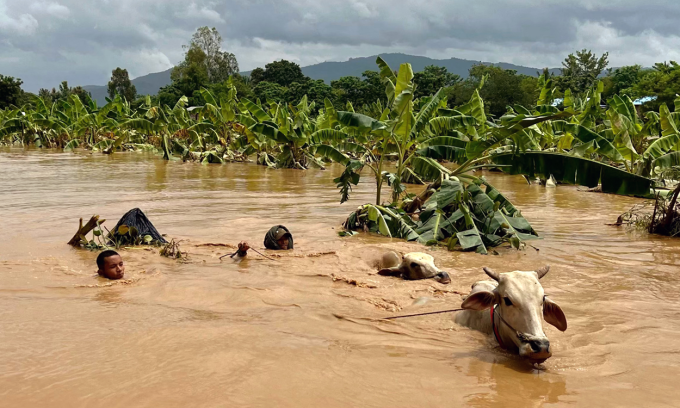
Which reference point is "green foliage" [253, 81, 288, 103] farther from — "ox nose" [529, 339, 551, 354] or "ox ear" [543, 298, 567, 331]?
"ox nose" [529, 339, 551, 354]

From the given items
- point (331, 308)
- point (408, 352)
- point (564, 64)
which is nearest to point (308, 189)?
point (331, 308)

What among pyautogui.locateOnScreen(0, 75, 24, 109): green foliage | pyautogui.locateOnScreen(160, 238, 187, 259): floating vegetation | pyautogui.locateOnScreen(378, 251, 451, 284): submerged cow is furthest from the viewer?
pyautogui.locateOnScreen(0, 75, 24, 109): green foliage

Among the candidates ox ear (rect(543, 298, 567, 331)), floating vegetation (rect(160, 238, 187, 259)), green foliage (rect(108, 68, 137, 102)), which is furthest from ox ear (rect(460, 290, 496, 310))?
green foliage (rect(108, 68, 137, 102))

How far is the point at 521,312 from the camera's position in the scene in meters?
3.51

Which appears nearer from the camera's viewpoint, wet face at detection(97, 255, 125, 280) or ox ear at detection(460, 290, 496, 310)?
ox ear at detection(460, 290, 496, 310)

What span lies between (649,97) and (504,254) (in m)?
35.7

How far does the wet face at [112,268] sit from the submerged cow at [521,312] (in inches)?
148

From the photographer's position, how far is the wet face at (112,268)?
572cm

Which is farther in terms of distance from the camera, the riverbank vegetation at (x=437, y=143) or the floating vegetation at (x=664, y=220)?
the floating vegetation at (x=664, y=220)

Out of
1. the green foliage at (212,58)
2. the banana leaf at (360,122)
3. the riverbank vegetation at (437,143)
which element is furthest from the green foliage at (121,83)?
the banana leaf at (360,122)

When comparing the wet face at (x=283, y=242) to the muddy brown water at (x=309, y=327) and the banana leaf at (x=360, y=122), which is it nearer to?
the muddy brown water at (x=309, y=327)

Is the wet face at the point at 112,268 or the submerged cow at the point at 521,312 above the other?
the submerged cow at the point at 521,312

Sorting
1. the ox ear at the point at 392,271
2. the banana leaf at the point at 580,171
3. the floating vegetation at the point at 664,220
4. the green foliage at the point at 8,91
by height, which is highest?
the green foliage at the point at 8,91

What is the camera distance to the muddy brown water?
10.9 ft
